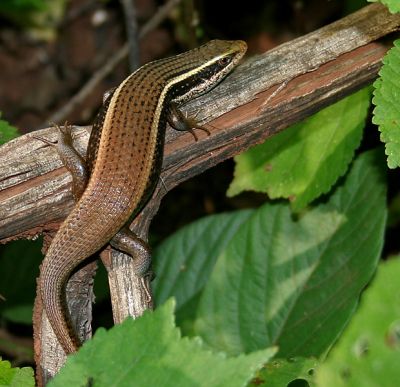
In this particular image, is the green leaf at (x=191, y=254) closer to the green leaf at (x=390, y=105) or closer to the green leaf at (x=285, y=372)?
the green leaf at (x=285, y=372)

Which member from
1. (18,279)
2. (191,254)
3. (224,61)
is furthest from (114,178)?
(18,279)

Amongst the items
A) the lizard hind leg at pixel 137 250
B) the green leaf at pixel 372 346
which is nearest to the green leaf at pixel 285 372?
the lizard hind leg at pixel 137 250

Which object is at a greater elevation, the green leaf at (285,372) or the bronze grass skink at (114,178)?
the bronze grass skink at (114,178)

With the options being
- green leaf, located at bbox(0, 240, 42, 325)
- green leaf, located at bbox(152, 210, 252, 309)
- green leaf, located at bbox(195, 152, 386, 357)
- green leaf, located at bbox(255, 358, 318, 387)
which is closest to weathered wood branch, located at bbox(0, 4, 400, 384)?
green leaf, located at bbox(255, 358, 318, 387)

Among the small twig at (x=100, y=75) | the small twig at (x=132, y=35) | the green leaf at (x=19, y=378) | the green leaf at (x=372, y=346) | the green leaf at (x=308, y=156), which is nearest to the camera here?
the green leaf at (x=372, y=346)

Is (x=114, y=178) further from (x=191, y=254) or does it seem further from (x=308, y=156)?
(x=191, y=254)

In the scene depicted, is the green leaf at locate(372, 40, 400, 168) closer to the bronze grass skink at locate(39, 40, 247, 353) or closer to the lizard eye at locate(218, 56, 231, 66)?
the bronze grass skink at locate(39, 40, 247, 353)
